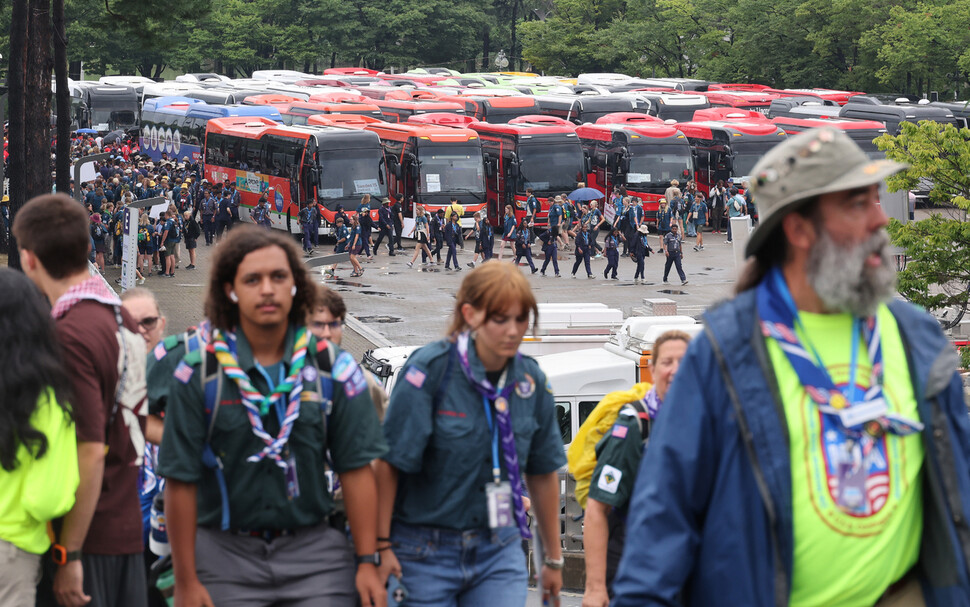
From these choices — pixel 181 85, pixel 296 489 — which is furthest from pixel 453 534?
pixel 181 85

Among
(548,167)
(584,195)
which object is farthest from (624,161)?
(584,195)

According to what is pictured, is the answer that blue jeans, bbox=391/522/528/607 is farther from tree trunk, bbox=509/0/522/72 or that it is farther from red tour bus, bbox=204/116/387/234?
tree trunk, bbox=509/0/522/72

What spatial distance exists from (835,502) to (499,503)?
1.59 meters

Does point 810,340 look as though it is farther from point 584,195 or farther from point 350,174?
point 350,174

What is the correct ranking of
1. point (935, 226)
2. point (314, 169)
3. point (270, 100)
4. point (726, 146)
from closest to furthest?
point (935, 226) < point (314, 169) < point (726, 146) < point (270, 100)

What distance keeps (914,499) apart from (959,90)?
2407 inches

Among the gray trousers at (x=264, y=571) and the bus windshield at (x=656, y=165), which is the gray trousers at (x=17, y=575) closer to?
the gray trousers at (x=264, y=571)

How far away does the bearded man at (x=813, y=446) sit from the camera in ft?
9.02

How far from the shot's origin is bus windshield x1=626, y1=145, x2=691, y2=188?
36.1 meters

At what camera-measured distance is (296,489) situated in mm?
3947

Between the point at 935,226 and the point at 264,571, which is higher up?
the point at 935,226

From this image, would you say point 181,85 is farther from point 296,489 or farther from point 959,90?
point 296,489

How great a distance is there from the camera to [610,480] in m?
4.97

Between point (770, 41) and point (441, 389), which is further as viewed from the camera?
point (770, 41)
